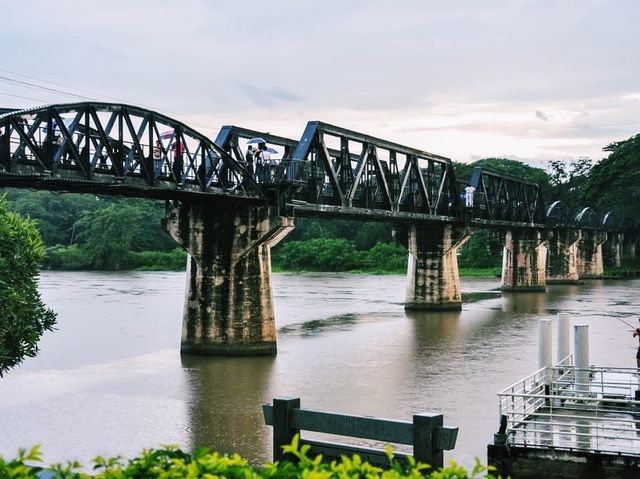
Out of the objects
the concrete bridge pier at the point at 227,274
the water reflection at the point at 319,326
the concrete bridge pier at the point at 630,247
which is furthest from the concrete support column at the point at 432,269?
the concrete bridge pier at the point at 630,247

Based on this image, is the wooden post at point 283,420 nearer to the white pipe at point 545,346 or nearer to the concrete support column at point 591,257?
the white pipe at point 545,346

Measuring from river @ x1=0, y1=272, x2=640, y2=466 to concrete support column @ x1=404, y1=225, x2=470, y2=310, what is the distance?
6.20 feet

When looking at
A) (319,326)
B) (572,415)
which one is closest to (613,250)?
(319,326)

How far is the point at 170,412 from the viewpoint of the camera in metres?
30.6

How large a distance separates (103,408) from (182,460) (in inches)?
947

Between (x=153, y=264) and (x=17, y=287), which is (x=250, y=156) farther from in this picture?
(x=153, y=264)

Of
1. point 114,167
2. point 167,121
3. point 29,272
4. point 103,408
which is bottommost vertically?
point 103,408

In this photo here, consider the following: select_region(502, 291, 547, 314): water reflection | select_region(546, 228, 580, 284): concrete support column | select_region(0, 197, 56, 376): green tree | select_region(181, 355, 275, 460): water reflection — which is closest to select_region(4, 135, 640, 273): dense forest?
select_region(546, 228, 580, 284): concrete support column

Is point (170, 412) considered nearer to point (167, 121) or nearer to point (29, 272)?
point (29, 272)

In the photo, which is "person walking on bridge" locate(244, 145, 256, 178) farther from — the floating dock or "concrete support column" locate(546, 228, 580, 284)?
"concrete support column" locate(546, 228, 580, 284)

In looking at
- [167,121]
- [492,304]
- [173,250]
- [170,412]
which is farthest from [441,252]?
[173,250]

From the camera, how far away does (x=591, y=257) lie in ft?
458

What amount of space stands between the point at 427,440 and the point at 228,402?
63.2ft

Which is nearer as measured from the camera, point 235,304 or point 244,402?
point 244,402
